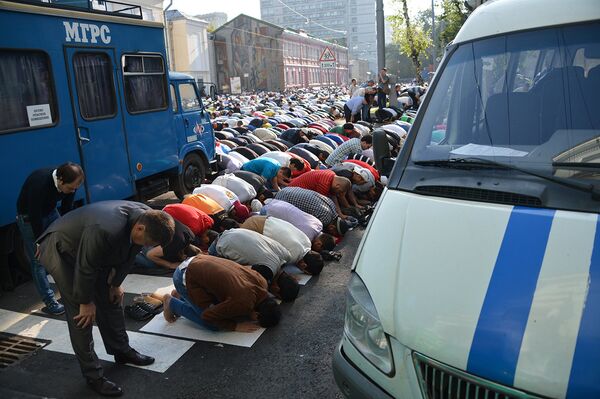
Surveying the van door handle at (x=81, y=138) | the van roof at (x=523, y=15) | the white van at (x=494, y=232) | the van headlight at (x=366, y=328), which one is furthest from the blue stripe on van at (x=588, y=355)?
the van door handle at (x=81, y=138)

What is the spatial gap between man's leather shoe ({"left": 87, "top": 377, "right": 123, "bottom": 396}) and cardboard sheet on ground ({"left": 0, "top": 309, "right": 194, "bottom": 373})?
0.39 m

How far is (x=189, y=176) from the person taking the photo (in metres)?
9.79

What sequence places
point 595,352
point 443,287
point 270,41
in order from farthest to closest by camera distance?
point 270,41, point 443,287, point 595,352

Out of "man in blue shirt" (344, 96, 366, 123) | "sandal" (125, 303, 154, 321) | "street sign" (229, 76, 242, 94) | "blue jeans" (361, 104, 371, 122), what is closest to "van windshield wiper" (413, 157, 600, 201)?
"sandal" (125, 303, 154, 321)

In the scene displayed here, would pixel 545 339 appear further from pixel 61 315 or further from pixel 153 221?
pixel 61 315

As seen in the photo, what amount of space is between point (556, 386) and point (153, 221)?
2396 mm

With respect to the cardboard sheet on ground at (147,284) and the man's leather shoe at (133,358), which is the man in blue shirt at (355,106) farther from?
the man's leather shoe at (133,358)

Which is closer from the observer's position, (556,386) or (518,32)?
(556,386)

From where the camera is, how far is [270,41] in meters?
67.3

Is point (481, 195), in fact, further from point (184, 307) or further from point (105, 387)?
point (184, 307)

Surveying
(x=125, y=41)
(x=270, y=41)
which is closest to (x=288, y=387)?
(x=125, y=41)

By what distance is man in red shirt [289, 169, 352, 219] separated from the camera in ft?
24.8

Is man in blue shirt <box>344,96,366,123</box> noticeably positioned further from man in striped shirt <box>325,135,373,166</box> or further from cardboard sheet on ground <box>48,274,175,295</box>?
cardboard sheet on ground <box>48,274,175,295</box>

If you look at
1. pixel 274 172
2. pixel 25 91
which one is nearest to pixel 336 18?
pixel 274 172
